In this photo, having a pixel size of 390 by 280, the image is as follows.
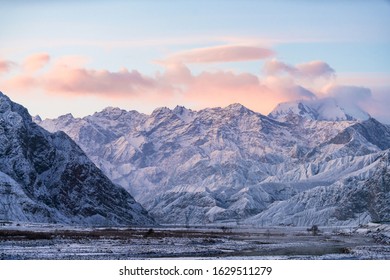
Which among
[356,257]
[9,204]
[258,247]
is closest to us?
[356,257]

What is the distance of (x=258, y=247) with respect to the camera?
293ft

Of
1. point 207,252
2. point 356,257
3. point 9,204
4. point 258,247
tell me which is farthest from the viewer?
point 9,204

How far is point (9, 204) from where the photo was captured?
19300 cm
